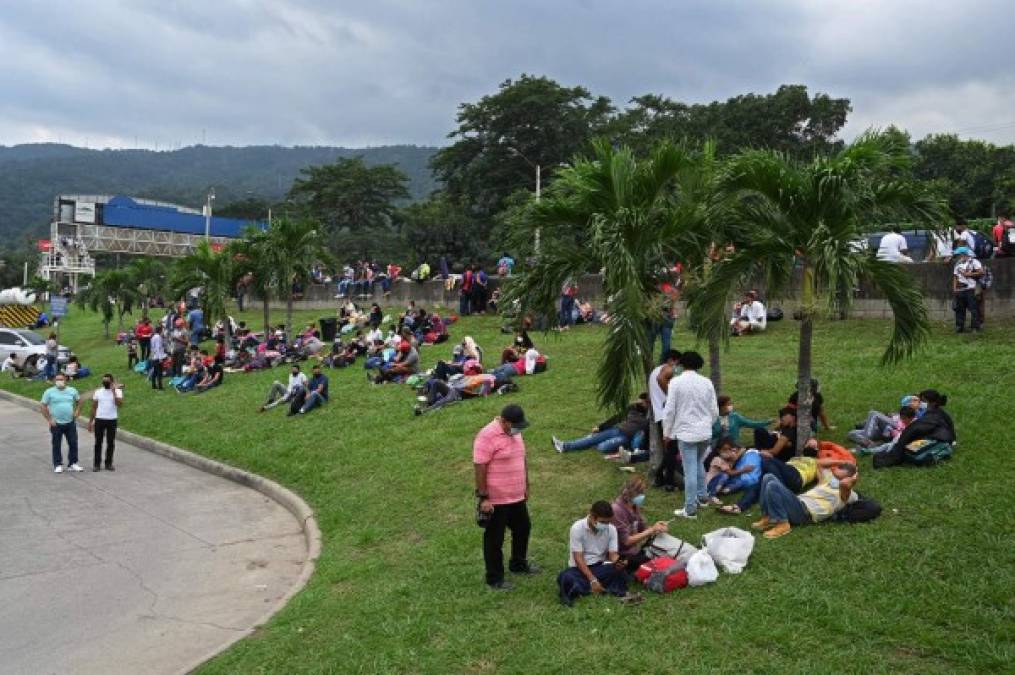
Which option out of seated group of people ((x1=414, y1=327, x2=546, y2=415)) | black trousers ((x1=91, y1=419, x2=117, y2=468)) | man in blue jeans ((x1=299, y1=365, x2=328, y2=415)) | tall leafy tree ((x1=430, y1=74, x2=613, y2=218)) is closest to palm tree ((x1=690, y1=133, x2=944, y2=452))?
seated group of people ((x1=414, y1=327, x2=546, y2=415))

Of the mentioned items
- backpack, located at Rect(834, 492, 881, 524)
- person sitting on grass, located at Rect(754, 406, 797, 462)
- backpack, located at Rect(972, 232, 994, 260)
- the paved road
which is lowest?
the paved road

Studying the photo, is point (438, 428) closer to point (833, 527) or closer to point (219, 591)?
point (219, 591)

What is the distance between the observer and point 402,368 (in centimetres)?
1981

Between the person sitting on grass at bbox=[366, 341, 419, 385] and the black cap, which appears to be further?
the person sitting on grass at bbox=[366, 341, 419, 385]

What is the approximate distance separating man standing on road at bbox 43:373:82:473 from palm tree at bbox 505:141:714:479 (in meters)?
9.11

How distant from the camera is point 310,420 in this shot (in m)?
17.8

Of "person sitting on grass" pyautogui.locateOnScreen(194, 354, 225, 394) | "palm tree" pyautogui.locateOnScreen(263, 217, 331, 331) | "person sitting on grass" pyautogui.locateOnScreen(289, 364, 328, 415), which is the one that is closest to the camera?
"person sitting on grass" pyautogui.locateOnScreen(289, 364, 328, 415)

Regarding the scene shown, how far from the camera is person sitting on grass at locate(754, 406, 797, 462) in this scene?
10602 millimetres

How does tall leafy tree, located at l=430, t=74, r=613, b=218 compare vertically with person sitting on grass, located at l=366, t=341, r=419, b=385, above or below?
above

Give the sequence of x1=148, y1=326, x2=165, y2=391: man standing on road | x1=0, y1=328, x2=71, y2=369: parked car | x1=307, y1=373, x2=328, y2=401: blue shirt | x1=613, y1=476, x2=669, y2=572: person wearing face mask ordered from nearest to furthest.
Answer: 1. x1=613, y1=476, x2=669, y2=572: person wearing face mask
2. x1=307, y1=373, x2=328, y2=401: blue shirt
3. x1=148, y1=326, x2=165, y2=391: man standing on road
4. x1=0, y1=328, x2=71, y2=369: parked car

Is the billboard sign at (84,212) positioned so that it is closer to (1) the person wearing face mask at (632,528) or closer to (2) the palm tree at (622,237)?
(2) the palm tree at (622,237)

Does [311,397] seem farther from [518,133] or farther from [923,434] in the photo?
[518,133]

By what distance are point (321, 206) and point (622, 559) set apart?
67.4 meters

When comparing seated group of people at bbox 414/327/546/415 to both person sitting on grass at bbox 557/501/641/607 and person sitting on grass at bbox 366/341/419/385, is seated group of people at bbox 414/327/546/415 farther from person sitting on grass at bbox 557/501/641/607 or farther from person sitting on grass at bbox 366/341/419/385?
person sitting on grass at bbox 557/501/641/607
